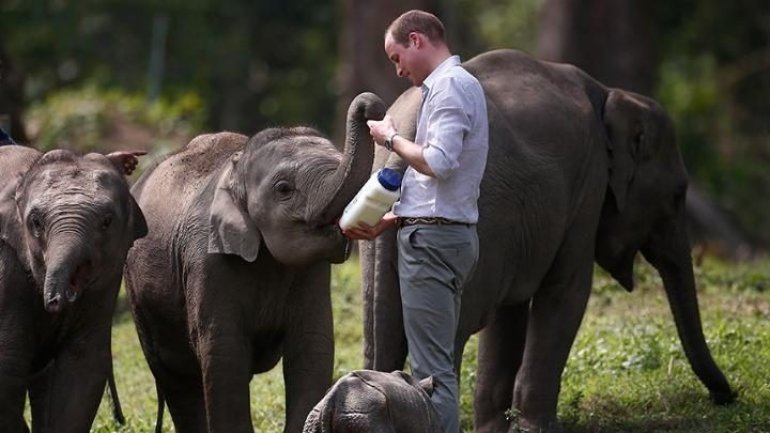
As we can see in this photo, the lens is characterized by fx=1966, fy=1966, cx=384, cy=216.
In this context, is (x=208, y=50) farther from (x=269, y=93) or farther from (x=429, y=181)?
(x=429, y=181)

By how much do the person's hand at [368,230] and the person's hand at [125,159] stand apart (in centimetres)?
137

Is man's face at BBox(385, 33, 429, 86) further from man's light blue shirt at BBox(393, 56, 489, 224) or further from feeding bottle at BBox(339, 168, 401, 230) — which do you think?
feeding bottle at BBox(339, 168, 401, 230)

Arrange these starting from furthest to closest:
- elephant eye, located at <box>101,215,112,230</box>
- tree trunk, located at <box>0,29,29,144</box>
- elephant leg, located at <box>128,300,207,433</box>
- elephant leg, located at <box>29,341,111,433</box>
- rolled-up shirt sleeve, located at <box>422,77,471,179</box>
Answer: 1. tree trunk, located at <box>0,29,29,144</box>
2. elephant leg, located at <box>128,300,207,433</box>
3. elephant leg, located at <box>29,341,111,433</box>
4. elephant eye, located at <box>101,215,112,230</box>
5. rolled-up shirt sleeve, located at <box>422,77,471,179</box>

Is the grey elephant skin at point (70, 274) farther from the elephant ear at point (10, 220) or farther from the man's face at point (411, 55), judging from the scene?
the man's face at point (411, 55)

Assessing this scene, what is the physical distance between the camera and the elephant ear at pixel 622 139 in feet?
36.5

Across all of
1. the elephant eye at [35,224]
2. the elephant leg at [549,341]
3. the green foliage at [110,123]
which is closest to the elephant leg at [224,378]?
the elephant eye at [35,224]

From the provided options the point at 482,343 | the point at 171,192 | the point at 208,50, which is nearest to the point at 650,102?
the point at 482,343

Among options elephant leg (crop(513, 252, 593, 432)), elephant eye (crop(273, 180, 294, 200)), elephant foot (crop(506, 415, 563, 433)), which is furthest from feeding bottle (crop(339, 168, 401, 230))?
elephant leg (crop(513, 252, 593, 432))

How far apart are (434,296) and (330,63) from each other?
2648 centimetres

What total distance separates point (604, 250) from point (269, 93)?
23.6 metres

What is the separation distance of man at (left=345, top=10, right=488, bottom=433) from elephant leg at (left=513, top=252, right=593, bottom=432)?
183cm

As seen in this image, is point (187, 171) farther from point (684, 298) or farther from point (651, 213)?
point (684, 298)

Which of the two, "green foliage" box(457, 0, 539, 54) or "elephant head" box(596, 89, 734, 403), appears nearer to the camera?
"elephant head" box(596, 89, 734, 403)

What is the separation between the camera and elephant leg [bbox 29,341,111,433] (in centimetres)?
914
